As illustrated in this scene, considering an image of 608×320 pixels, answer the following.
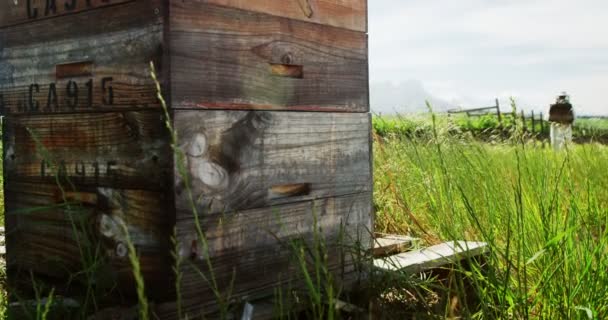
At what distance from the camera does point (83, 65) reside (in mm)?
1951

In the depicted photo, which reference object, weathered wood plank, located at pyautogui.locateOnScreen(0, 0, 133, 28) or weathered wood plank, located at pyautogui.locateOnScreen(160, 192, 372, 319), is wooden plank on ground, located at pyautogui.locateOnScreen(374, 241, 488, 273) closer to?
weathered wood plank, located at pyautogui.locateOnScreen(160, 192, 372, 319)

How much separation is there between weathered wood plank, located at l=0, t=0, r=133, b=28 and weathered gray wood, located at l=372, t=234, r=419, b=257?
145cm

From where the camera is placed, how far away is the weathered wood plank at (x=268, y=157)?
1.75m

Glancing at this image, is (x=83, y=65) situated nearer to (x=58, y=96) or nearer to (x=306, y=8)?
(x=58, y=96)

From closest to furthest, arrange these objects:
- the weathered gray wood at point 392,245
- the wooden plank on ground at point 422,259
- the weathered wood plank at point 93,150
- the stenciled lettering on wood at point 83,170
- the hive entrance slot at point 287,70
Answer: the weathered wood plank at point 93,150 → the stenciled lettering on wood at point 83,170 → the hive entrance slot at point 287,70 → the wooden plank on ground at point 422,259 → the weathered gray wood at point 392,245

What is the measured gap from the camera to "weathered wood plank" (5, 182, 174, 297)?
1747 mm

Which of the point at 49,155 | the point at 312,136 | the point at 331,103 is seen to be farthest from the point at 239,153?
the point at 49,155

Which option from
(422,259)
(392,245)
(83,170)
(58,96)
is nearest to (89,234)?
(83,170)

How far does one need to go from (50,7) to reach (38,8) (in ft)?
0.24

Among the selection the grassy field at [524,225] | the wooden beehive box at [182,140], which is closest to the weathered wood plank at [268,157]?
the wooden beehive box at [182,140]

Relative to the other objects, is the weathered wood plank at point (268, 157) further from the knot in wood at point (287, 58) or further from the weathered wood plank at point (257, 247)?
the knot in wood at point (287, 58)

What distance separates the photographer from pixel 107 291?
6.23ft

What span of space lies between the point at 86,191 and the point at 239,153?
0.49m

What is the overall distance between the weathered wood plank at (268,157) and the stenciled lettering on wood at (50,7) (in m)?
0.51
